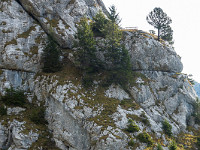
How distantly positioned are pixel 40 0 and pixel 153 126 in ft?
117

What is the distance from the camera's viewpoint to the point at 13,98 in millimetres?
23312

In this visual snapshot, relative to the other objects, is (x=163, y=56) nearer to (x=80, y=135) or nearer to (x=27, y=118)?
(x=80, y=135)

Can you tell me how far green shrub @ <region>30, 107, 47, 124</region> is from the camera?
22359 millimetres

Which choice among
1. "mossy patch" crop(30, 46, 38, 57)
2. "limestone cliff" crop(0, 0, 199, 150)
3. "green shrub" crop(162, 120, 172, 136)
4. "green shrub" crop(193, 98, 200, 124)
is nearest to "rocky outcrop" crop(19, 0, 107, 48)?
"limestone cliff" crop(0, 0, 199, 150)

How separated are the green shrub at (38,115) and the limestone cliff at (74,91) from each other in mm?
745

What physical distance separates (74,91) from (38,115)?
6.79 metres

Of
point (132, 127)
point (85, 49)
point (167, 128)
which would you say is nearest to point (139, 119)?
point (132, 127)

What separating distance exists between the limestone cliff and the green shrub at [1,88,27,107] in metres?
0.99

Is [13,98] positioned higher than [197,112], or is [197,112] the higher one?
[13,98]

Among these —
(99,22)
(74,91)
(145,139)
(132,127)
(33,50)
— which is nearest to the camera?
(145,139)

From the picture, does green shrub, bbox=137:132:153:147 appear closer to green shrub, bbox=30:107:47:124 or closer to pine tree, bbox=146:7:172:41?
green shrub, bbox=30:107:47:124

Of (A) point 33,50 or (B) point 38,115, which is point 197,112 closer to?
(B) point 38,115

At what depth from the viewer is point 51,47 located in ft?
90.2

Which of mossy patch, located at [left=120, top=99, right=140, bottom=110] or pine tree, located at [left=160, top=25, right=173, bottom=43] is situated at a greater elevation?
pine tree, located at [left=160, top=25, right=173, bottom=43]
